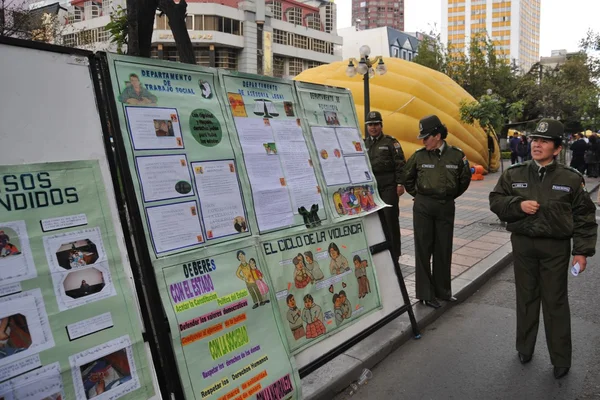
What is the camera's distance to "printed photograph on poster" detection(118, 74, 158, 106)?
2.36 metres

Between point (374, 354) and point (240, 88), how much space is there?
2477 mm

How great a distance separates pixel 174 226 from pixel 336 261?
137 cm

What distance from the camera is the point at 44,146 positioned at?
2002mm

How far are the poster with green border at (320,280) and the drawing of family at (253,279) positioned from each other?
10 centimetres

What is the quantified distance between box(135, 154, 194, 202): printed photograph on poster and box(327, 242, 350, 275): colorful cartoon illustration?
1238 mm

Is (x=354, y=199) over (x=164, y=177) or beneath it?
beneath

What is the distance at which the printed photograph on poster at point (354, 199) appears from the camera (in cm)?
353

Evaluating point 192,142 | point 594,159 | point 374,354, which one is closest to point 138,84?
point 192,142

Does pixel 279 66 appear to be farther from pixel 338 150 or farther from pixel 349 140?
pixel 338 150

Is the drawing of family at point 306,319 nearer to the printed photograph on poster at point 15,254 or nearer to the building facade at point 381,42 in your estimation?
the printed photograph on poster at point 15,254

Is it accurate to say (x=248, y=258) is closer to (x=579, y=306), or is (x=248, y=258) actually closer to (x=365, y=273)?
(x=365, y=273)

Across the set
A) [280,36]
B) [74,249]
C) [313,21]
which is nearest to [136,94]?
[74,249]

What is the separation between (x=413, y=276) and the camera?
6043mm

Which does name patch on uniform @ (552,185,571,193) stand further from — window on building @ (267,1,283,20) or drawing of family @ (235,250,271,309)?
window on building @ (267,1,283,20)
